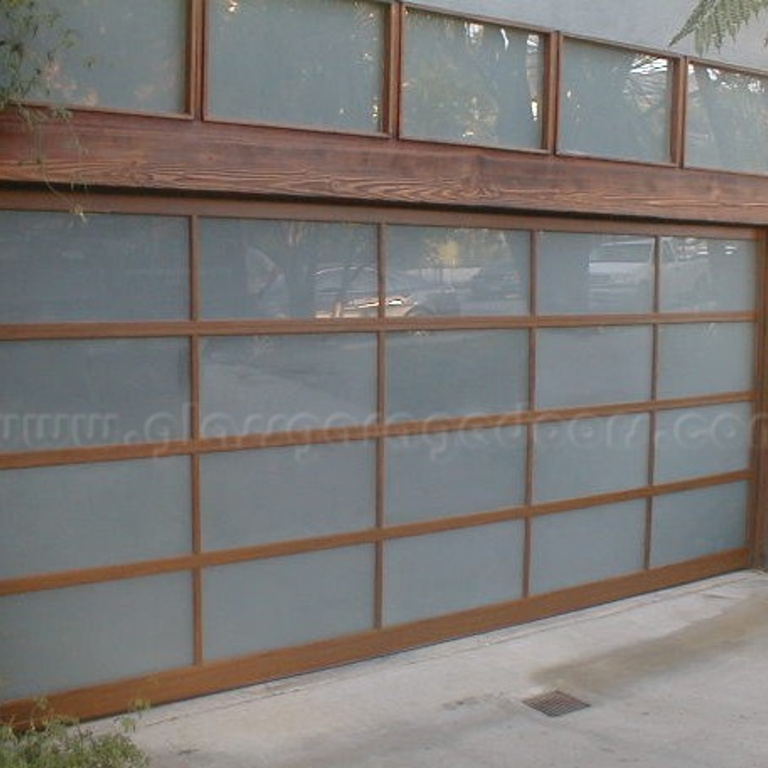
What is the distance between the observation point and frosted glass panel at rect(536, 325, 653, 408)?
6.47 meters

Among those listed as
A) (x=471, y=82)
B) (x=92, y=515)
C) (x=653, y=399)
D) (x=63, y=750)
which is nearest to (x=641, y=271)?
(x=653, y=399)

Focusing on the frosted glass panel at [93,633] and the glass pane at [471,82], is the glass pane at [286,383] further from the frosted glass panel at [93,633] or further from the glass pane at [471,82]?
the glass pane at [471,82]

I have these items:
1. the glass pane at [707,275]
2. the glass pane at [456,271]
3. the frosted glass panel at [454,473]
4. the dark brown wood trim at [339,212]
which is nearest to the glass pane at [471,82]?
the dark brown wood trim at [339,212]

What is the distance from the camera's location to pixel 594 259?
6.63 m

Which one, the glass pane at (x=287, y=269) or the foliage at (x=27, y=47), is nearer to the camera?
the foliage at (x=27, y=47)

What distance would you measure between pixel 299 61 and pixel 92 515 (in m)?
2.23

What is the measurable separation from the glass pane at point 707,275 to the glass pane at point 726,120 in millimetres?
500

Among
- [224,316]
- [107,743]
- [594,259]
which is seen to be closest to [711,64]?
[594,259]

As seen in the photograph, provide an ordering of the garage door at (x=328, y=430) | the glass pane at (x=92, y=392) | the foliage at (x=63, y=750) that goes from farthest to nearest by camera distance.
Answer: the garage door at (x=328, y=430), the glass pane at (x=92, y=392), the foliage at (x=63, y=750)

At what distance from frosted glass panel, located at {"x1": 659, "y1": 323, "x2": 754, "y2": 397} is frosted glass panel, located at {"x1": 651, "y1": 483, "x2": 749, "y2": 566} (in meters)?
0.67

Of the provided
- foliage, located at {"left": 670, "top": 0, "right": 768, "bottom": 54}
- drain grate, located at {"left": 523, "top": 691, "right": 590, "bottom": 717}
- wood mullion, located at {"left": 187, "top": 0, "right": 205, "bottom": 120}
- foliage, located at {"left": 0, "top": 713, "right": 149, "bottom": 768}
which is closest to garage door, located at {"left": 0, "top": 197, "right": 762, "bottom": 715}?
wood mullion, located at {"left": 187, "top": 0, "right": 205, "bottom": 120}

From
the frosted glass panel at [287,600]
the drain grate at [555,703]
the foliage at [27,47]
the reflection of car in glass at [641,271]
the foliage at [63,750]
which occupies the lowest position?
the drain grate at [555,703]

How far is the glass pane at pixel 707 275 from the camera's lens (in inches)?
279

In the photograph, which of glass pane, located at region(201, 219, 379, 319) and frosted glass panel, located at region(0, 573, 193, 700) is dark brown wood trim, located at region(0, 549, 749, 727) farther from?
glass pane, located at region(201, 219, 379, 319)
